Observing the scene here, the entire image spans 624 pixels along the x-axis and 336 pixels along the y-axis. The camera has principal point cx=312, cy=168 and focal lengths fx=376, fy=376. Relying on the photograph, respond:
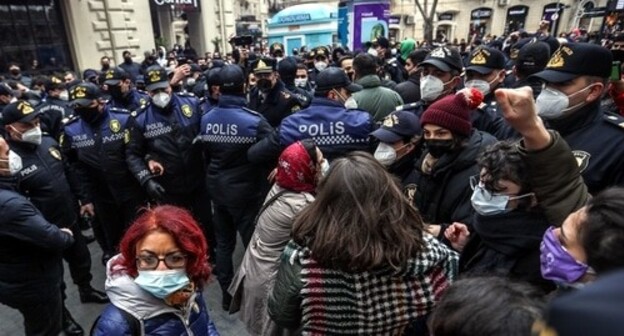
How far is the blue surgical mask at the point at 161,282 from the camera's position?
1.61m

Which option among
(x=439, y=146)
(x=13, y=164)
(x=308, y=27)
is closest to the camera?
(x=439, y=146)

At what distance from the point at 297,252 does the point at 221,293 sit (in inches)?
98.0

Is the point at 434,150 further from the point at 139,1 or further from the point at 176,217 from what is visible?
the point at 139,1

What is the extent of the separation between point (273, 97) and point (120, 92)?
1.86 m

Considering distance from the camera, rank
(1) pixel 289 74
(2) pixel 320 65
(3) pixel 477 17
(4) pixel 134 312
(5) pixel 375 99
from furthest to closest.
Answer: (3) pixel 477 17 → (2) pixel 320 65 → (1) pixel 289 74 → (5) pixel 375 99 → (4) pixel 134 312

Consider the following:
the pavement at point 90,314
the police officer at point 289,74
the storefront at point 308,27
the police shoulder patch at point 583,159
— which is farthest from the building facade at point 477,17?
the police shoulder patch at point 583,159

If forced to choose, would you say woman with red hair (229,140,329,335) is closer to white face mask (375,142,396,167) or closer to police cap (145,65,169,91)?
white face mask (375,142,396,167)

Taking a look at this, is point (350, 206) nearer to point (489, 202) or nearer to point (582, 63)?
point (489, 202)

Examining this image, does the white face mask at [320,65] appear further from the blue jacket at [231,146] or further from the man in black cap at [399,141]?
the man in black cap at [399,141]

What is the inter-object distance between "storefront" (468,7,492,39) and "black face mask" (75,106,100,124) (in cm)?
2932

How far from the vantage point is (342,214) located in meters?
1.44

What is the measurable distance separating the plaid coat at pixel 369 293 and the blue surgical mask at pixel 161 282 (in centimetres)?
54

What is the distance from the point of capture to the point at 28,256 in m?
2.51

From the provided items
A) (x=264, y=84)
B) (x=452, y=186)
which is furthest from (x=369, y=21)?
(x=452, y=186)
